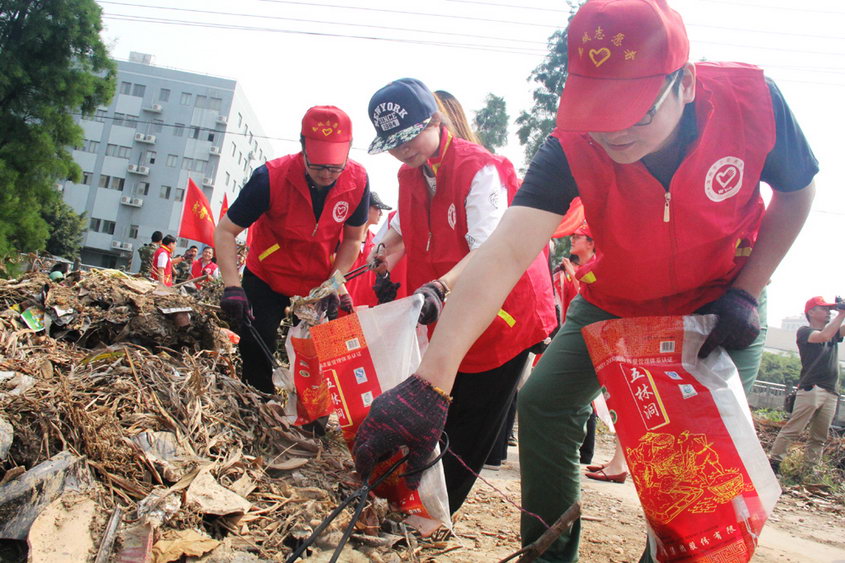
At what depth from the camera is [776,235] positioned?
1.58 metres

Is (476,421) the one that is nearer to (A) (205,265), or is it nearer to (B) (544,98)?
(A) (205,265)

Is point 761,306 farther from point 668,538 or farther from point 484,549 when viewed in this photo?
point 484,549

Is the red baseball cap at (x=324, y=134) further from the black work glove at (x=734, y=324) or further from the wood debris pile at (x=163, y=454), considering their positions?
the black work glove at (x=734, y=324)

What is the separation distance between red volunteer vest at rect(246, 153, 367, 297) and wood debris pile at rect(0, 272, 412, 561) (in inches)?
25.2

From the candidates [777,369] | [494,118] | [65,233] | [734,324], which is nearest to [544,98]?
[494,118]

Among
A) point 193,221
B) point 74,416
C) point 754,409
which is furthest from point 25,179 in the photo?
point 754,409

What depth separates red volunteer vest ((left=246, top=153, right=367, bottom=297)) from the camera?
10.5 feet

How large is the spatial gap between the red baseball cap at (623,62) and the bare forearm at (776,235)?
21.3 inches

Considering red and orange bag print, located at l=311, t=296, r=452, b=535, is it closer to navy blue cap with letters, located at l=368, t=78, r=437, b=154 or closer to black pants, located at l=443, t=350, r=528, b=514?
black pants, located at l=443, t=350, r=528, b=514

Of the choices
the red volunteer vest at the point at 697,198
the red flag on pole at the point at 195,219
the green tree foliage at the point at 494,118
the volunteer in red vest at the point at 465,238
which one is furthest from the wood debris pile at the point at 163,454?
the green tree foliage at the point at 494,118

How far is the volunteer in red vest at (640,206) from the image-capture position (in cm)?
130

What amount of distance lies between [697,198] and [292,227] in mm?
2206

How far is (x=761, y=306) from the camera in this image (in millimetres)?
1792

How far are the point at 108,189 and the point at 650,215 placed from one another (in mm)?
50134
